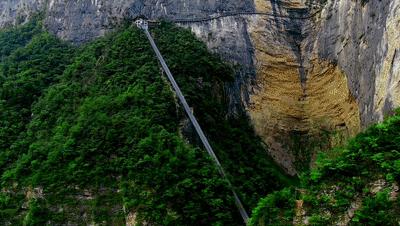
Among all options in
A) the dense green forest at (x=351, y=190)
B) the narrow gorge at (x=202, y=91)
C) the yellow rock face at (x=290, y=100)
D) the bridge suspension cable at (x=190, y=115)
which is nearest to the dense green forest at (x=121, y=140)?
the narrow gorge at (x=202, y=91)

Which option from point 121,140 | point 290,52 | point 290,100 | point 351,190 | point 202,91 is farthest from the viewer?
point 290,52

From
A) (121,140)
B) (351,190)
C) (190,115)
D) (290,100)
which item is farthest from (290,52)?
(351,190)

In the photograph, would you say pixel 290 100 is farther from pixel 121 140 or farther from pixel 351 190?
pixel 351 190

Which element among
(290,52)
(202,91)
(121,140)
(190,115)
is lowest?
(121,140)

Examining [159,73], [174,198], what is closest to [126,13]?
[159,73]

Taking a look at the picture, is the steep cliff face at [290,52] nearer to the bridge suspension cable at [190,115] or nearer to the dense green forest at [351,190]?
the bridge suspension cable at [190,115]

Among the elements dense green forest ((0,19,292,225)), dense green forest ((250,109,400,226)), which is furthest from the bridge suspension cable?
dense green forest ((250,109,400,226))

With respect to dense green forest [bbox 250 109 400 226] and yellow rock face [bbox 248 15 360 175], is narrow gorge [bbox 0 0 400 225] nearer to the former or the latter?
yellow rock face [bbox 248 15 360 175]
